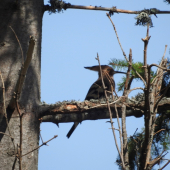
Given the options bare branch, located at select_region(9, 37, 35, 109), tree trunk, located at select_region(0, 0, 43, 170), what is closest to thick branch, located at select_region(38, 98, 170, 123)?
tree trunk, located at select_region(0, 0, 43, 170)

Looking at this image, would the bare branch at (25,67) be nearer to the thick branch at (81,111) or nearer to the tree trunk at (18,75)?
the tree trunk at (18,75)

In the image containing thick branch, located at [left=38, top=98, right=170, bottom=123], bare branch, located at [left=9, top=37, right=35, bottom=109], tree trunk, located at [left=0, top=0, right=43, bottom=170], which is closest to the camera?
bare branch, located at [left=9, top=37, right=35, bottom=109]

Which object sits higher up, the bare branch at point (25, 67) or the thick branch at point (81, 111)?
the bare branch at point (25, 67)

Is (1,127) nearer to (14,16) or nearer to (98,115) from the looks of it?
(98,115)

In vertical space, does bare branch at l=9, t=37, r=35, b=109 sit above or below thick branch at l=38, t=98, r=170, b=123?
above

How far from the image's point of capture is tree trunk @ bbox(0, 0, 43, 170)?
2.45 metres

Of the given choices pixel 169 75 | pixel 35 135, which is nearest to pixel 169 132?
pixel 169 75

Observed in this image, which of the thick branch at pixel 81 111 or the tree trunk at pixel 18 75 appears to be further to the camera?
the thick branch at pixel 81 111

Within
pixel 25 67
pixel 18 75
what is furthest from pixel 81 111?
pixel 25 67

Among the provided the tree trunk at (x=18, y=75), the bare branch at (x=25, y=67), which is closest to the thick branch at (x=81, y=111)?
the tree trunk at (x=18, y=75)

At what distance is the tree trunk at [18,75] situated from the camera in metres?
2.45

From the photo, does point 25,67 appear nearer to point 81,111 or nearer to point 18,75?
point 18,75

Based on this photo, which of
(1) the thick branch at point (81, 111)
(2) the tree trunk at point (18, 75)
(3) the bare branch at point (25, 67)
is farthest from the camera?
(1) the thick branch at point (81, 111)

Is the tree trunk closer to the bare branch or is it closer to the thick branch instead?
the thick branch
